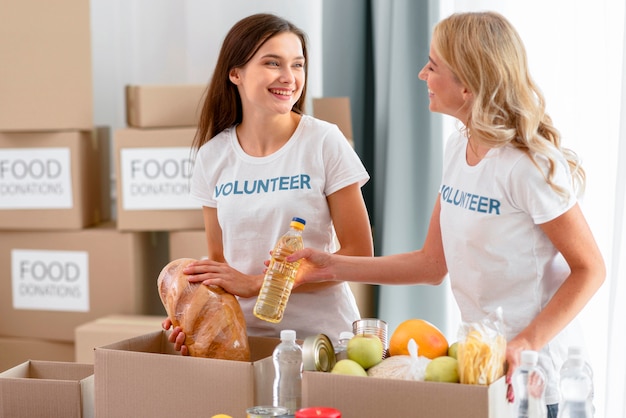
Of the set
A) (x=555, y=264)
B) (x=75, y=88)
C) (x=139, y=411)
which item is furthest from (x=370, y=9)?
(x=139, y=411)

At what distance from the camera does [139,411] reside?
132 cm

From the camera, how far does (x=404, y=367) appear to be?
1192 millimetres

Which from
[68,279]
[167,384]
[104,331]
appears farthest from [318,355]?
[68,279]

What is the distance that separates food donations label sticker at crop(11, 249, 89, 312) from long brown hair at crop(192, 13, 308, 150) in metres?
1.26

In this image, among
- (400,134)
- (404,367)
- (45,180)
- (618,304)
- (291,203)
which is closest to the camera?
(404,367)

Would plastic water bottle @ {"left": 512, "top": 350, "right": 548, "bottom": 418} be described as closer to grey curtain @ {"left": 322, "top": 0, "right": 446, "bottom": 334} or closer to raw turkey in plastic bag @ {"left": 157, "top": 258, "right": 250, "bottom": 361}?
raw turkey in plastic bag @ {"left": 157, "top": 258, "right": 250, "bottom": 361}


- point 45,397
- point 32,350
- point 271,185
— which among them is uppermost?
point 271,185

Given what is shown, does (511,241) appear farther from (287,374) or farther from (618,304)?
(618,304)

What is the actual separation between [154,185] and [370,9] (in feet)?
3.41

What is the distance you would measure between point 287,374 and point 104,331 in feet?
5.33

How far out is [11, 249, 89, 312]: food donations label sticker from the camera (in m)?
2.98

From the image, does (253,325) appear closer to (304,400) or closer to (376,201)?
(304,400)

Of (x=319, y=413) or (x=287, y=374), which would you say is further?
(x=287, y=374)

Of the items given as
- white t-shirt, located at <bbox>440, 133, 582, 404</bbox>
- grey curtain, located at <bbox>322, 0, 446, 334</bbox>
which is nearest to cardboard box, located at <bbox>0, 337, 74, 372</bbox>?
grey curtain, located at <bbox>322, 0, 446, 334</bbox>
